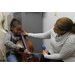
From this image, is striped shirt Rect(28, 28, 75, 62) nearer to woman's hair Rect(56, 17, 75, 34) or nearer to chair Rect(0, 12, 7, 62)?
woman's hair Rect(56, 17, 75, 34)

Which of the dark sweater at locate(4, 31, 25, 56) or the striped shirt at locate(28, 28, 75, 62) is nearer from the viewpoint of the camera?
the striped shirt at locate(28, 28, 75, 62)

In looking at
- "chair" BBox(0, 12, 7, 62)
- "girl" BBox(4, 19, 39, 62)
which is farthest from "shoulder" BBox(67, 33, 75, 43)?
"chair" BBox(0, 12, 7, 62)

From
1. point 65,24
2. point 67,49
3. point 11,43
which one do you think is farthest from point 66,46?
point 11,43

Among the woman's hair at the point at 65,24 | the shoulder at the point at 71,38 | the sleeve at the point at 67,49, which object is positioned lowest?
the sleeve at the point at 67,49

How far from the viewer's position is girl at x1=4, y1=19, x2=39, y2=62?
2.35ft

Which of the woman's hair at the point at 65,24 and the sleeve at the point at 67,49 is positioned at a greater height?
the woman's hair at the point at 65,24

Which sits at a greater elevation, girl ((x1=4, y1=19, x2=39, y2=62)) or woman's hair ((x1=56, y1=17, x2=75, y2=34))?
woman's hair ((x1=56, y1=17, x2=75, y2=34))

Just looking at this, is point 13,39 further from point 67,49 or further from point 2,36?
point 67,49

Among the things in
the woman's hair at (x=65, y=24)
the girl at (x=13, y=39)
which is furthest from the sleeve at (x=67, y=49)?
the girl at (x=13, y=39)

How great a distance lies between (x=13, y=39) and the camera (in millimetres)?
790

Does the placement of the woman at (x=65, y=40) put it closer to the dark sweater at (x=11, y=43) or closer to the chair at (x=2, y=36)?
the dark sweater at (x=11, y=43)

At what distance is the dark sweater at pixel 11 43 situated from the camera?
0.71 meters

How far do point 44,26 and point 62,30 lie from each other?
0.44 meters
